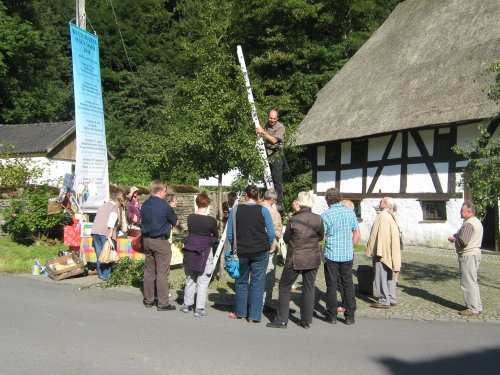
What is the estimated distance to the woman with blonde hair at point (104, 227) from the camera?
9172 millimetres

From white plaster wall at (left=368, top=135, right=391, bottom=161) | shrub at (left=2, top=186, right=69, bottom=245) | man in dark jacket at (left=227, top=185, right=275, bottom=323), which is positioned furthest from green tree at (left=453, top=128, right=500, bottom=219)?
shrub at (left=2, top=186, right=69, bottom=245)

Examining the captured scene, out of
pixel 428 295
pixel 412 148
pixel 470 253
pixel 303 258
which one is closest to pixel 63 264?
pixel 303 258

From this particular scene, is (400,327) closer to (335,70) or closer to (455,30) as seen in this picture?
(455,30)

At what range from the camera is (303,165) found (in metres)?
22.7

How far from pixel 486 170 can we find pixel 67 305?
284 inches

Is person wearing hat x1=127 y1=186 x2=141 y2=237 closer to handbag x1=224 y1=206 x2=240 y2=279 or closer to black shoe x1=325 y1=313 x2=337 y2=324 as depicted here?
handbag x1=224 y1=206 x2=240 y2=279

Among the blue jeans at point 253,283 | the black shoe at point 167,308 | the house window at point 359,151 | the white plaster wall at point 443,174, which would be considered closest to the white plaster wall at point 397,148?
the house window at point 359,151

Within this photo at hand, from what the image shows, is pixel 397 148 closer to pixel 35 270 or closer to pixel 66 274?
pixel 66 274

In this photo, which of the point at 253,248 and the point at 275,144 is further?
the point at 275,144

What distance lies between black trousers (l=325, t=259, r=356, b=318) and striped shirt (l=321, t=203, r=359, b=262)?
105 mm

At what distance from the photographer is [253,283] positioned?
6578 millimetres

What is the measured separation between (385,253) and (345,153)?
12.4 meters

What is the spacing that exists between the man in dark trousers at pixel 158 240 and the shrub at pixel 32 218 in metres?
7.25

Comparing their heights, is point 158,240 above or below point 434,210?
below
